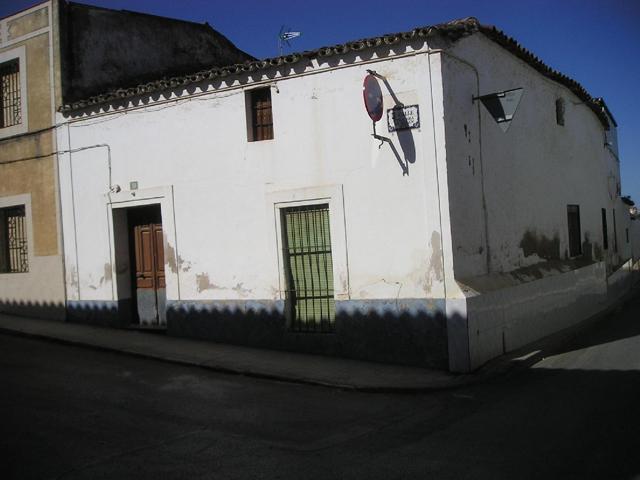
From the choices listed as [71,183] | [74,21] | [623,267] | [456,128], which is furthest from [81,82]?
[623,267]

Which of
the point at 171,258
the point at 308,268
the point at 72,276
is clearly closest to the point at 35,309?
the point at 72,276

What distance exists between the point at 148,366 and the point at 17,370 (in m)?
1.68

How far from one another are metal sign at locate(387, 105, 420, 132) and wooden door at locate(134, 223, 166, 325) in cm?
487

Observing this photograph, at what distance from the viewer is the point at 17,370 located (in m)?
7.94

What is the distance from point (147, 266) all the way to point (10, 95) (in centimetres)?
515

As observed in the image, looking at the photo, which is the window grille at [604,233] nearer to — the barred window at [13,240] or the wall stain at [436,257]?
the wall stain at [436,257]

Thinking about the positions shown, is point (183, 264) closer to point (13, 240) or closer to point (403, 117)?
point (403, 117)

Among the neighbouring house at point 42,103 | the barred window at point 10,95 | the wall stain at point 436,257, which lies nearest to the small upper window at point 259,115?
the wall stain at point 436,257

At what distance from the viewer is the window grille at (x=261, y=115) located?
379 inches

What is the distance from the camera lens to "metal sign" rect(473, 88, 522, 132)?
29.4 ft

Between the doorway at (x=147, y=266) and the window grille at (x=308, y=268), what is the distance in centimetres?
285

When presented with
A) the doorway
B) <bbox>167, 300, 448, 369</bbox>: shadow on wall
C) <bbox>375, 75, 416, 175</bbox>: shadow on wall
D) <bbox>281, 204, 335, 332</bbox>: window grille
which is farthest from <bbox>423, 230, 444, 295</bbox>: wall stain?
the doorway

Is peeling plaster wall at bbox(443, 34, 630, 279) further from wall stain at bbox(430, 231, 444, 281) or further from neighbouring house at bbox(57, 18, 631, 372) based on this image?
wall stain at bbox(430, 231, 444, 281)

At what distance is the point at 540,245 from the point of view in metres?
11.3
